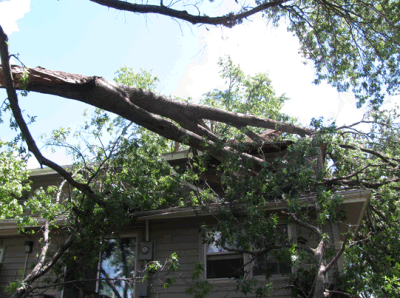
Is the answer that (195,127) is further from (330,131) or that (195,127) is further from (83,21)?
(83,21)

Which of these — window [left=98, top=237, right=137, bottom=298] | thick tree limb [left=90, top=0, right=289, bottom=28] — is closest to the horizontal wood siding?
window [left=98, top=237, right=137, bottom=298]

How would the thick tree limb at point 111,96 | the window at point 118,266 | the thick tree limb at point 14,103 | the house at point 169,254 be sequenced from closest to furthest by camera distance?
the thick tree limb at point 14,103, the thick tree limb at point 111,96, the house at point 169,254, the window at point 118,266

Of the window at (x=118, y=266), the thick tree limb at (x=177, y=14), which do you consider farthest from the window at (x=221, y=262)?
the thick tree limb at (x=177, y=14)

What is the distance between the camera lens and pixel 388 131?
1202cm

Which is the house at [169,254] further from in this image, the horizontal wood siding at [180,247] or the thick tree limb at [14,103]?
the thick tree limb at [14,103]

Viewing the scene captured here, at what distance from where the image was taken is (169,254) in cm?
912

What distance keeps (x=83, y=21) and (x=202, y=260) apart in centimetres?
614

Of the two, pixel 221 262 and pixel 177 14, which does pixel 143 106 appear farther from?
pixel 221 262

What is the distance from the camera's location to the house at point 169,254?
322 inches

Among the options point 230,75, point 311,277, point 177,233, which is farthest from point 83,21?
point 230,75

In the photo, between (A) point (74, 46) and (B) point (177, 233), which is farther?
(A) point (74, 46)

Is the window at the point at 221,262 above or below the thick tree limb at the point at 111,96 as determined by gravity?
below

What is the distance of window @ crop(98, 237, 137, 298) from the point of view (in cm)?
915

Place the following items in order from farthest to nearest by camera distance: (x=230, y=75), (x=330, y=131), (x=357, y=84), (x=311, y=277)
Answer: (x=230, y=75) → (x=357, y=84) → (x=330, y=131) → (x=311, y=277)
